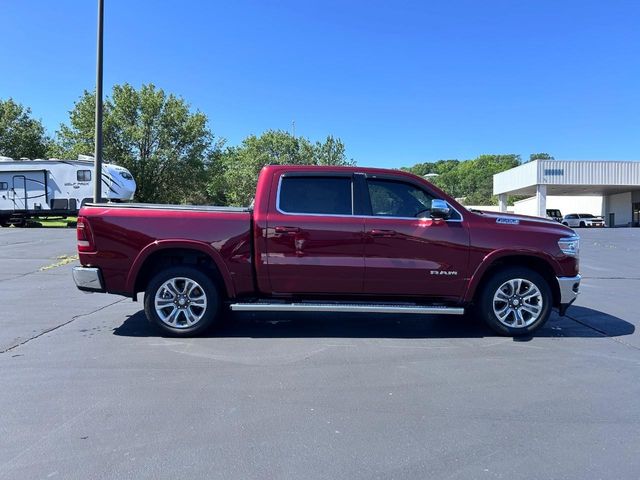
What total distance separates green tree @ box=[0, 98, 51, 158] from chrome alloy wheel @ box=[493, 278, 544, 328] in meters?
45.3

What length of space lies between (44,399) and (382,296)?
3.67 m

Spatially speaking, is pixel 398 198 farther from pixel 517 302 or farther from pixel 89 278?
pixel 89 278

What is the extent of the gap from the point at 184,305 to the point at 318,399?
2510 mm

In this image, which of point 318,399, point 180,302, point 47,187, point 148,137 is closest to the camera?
point 318,399

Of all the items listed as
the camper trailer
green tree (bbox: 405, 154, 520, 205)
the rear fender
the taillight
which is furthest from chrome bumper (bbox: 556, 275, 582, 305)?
green tree (bbox: 405, 154, 520, 205)

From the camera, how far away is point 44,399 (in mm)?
4250

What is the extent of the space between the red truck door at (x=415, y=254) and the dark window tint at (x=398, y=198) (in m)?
0.05

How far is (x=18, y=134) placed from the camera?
43719 mm

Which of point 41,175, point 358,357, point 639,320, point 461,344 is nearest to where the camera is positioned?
point 358,357

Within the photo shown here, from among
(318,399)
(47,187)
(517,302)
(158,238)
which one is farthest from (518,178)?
(318,399)

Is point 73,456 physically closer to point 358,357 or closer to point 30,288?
point 358,357

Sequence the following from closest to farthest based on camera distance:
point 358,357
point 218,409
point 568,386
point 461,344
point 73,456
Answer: point 73,456 < point 218,409 < point 568,386 < point 358,357 < point 461,344

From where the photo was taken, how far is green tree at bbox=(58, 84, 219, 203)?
36750 mm

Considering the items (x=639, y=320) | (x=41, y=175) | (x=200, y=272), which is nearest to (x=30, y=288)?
(x=200, y=272)
